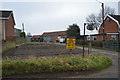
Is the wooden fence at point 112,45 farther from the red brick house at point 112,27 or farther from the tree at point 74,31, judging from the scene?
the tree at point 74,31

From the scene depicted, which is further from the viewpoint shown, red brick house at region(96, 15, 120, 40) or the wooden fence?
red brick house at region(96, 15, 120, 40)

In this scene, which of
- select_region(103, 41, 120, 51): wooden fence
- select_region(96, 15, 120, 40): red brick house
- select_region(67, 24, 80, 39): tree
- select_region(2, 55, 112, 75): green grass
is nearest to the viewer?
select_region(2, 55, 112, 75): green grass

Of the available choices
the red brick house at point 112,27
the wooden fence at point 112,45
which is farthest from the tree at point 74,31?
the wooden fence at point 112,45

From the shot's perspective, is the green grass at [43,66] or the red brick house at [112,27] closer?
the green grass at [43,66]

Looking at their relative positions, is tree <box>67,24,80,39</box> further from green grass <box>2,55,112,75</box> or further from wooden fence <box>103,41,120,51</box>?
green grass <box>2,55,112,75</box>

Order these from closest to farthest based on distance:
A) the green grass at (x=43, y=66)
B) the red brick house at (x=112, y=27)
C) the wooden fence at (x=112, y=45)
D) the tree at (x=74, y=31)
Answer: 1. the green grass at (x=43, y=66)
2. the wooden fence at (x=112, y=45)
3. the red brick house at (x=112, y=27)
4. the tree at (x=74, y=31)

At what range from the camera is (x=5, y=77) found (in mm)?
6168

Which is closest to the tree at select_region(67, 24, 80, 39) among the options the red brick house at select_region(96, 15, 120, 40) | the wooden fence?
the red brick house at select_region(96, 15, 120, 40)

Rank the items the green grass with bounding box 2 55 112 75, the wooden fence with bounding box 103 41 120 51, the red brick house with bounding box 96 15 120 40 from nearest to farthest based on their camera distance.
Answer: the green grass with bounding box 2 55 112 75 < the wooden fence with bounding box 103 41 120 51 < the red brick house with bounding box 96 15 120 40

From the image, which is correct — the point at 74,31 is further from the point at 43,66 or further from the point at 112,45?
the point at 43,66

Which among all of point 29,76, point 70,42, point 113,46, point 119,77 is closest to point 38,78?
point 29,76

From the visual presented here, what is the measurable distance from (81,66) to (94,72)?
70 centimetres

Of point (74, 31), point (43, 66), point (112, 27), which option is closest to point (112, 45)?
point (43, 66)

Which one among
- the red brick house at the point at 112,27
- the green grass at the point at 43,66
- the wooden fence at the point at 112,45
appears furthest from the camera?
the red brick house at the point at 112,27
